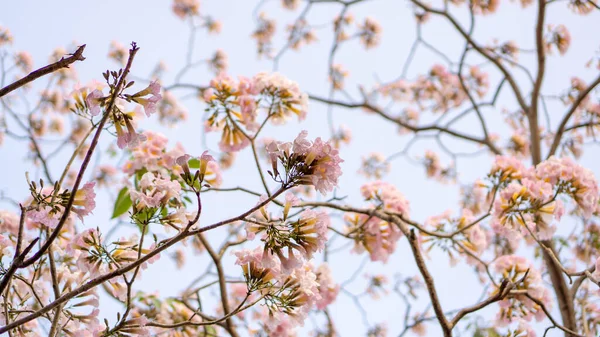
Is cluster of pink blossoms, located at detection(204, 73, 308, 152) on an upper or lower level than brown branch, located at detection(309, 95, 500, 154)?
lower

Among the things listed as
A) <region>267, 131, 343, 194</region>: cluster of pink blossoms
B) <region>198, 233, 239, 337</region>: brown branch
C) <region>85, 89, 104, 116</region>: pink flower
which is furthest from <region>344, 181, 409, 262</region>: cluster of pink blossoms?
<region>85, 89, 104, 116</region>: pink flower

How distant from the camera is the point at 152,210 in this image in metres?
1.03

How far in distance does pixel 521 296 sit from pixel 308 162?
136 cm

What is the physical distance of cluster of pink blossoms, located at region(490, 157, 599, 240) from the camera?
5.79 feet

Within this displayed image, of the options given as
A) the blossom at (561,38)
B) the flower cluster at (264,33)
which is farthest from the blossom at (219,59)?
the blossom at (561,38)

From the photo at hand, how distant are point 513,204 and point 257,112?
1.00 meters

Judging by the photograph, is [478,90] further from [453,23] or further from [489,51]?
[453,23]

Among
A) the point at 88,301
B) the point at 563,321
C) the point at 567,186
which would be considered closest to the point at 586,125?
the point at 563,321

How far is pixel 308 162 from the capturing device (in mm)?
870

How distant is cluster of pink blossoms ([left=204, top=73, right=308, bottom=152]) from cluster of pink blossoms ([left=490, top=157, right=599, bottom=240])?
84 centimetres

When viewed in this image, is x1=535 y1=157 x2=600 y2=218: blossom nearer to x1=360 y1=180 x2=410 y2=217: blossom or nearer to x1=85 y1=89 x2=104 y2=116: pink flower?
x1=360 y1=180 x2=410 y2=217: blossom

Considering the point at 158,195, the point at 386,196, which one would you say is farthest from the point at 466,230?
the point at 158,195

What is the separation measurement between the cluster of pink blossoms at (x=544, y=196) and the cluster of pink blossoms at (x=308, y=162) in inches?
43.9

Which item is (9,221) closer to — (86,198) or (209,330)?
(86,198)
